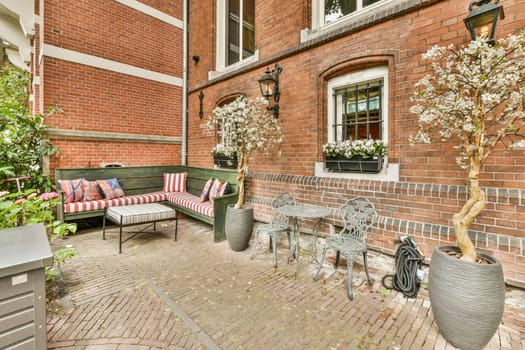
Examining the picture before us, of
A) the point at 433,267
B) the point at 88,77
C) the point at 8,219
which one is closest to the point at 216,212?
the point at 8,219

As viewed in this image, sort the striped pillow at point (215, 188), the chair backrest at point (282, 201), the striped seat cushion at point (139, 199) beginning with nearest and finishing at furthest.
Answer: the chair backrest at point (282, 201) → the striped pillow at point (215, 188) → the striped seat cushion at point (139, 199)

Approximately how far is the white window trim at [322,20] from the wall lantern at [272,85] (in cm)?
69

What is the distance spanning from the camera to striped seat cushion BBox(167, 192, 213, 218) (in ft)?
14.8

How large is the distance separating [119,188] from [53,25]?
3.68 metres

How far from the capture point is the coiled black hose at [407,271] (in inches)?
102

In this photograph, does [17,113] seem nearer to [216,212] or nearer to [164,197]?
[164,197]

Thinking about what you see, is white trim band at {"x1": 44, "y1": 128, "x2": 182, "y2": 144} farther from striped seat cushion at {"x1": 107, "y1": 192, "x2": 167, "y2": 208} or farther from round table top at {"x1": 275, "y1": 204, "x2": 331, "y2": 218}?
round table top at {"x1": 275, "y1": 204, "x2": 331, "y2": 218}

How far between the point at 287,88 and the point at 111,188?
4291 millimetres

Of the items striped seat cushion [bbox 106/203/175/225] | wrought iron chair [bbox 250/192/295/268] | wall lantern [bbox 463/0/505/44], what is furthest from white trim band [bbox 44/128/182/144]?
wall lantern [bbox 463/0/505/44]

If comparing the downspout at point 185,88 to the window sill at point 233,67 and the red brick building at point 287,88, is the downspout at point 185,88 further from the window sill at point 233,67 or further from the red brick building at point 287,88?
the window sill at point 233,67

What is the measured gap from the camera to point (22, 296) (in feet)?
4.83

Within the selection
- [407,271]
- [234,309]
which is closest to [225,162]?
[234,309]

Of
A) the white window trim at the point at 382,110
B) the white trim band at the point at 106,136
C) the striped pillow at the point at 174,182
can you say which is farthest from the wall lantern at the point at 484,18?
the white trim band at the point at 106,136

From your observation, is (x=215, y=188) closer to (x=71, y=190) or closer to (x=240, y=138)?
(x=240, y=138)
